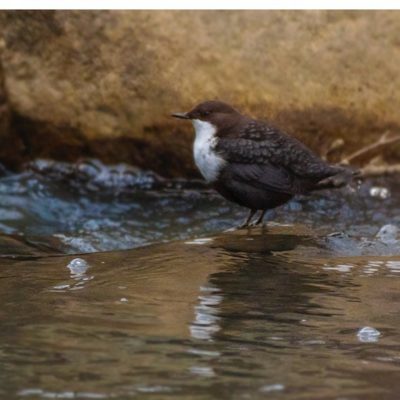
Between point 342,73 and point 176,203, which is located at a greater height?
point 342,73

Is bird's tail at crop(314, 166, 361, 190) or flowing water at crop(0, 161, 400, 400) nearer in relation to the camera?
flowing water at crop(0, 161, 400, 400)

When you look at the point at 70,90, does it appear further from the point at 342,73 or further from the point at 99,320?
the point at 99,320

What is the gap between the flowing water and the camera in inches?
108

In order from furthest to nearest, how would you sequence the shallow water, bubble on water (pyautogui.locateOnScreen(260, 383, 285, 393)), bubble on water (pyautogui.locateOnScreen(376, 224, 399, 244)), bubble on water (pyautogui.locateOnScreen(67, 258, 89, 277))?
the shallow water < bubble on water (pyautogui.locateOnScreen(376, 224, 399, 244)) < bubble on water (pyautogui.locateOnScreen(67, 258, 89, 277)) < bubble on water (pyautogui.locateOnScreen(260, 383, 285, 393))

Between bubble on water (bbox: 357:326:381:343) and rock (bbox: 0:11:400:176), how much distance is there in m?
3.34

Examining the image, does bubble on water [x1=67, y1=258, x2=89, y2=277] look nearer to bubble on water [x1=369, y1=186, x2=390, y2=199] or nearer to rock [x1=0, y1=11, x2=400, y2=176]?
rock [x1=0, y1=11, x2=400, y2=176]

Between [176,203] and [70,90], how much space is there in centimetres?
98

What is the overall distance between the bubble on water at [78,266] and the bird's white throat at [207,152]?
119 centimetres

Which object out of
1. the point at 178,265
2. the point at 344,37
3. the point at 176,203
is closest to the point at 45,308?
the point at 178,265

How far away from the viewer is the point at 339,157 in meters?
6.66

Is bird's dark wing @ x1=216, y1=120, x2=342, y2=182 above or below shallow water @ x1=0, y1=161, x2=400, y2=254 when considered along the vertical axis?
above

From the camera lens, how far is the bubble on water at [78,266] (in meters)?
4.23

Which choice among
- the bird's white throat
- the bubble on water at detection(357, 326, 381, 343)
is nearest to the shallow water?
the bird's white throat

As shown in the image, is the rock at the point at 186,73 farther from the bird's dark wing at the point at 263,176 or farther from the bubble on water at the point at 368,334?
the bubble on water at the point at 368,334
